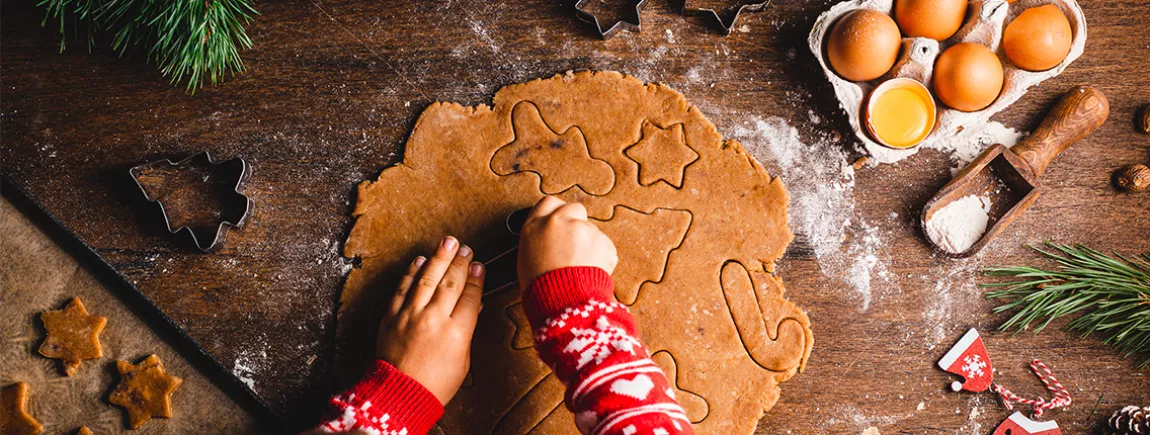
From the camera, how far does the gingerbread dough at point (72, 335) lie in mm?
1150

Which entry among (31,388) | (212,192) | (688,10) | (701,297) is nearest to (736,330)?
(701,297)

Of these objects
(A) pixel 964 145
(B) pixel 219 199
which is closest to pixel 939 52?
(A) pixel 964 145

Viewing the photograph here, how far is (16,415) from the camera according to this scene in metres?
1.14

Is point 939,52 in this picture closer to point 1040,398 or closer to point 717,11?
point 717,11

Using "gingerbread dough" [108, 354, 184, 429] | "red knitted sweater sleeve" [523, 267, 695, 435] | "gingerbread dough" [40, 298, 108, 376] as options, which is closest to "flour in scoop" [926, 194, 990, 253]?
"red knitted sweater sleeve" [523, 267, 695, 435]

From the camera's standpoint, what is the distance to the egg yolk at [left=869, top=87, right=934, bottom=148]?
1105 mm

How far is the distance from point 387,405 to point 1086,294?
127 centimetres

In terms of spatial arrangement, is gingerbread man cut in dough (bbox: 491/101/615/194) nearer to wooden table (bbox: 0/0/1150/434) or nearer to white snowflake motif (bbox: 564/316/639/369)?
wooden table (bbox: 0/0/1150/434)

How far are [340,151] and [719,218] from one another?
705mm

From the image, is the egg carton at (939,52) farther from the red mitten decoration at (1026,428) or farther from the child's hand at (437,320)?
the child's hand at (437,320)

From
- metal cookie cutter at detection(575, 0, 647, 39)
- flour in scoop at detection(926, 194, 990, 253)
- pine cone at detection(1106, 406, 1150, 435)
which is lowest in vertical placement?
pine cone at detection(1106, 406, 1150, 435)

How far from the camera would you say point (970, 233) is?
3.76 ft

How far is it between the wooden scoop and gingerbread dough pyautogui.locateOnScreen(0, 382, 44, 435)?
1.66m

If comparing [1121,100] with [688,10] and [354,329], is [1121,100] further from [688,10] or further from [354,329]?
[354,329]
